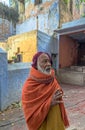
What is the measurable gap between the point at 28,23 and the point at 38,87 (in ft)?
54.9

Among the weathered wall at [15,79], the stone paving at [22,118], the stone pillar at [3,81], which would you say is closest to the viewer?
the stone paving at [22,118]

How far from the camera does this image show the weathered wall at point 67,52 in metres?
14.0

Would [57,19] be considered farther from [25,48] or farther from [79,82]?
[79,82]

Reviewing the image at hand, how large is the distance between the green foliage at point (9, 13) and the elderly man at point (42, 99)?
1976 centimetres

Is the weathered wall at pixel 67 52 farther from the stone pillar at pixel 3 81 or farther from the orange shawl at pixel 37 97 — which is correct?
the orange shawl at pixel 37 97

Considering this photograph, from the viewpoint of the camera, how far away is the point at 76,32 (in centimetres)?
1289

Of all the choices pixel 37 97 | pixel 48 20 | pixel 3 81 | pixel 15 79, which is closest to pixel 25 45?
pixel 48 20

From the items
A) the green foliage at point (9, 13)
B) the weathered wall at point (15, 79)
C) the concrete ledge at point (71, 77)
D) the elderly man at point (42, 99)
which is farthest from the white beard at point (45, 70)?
the green foliage at point (9, 13)

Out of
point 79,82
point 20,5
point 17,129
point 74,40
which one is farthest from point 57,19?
point 17,129

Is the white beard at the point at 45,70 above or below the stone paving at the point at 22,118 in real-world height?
above

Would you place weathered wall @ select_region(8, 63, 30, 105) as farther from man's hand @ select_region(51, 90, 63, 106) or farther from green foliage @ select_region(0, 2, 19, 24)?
green foliage @ select_region(0, 2, 19, 24)

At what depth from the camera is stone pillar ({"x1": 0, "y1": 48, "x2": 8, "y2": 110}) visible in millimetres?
6840

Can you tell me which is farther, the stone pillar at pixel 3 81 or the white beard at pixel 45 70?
the stone pillar at pixel 3 81

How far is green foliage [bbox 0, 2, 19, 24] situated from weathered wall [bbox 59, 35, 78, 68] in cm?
918
